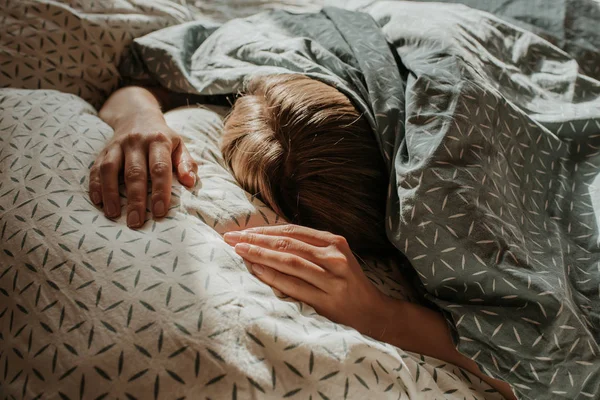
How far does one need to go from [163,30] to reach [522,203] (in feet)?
2.98

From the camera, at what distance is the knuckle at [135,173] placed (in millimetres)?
734

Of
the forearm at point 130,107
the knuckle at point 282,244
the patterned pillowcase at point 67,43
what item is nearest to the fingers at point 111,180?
the forearm at point 130,107

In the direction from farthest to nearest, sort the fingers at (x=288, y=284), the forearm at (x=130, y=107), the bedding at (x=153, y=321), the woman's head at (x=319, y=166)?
the forearm at (x=130, y=107)
the woman's head at (x=319, y=166)
the fingers at (x=288, y=284)
the bedding at (x=153, y=321)

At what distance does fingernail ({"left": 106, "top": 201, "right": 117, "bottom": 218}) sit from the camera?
688mm

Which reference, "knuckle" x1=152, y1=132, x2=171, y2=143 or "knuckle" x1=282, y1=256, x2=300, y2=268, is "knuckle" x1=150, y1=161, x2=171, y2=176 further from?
"knuckle" x1=282, y1=256, x2=300, y2=268

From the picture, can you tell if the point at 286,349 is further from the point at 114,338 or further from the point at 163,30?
the point at 163,30

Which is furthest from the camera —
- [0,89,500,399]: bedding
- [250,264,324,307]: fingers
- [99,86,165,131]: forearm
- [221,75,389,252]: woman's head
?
[99,86,165,131]: forearm

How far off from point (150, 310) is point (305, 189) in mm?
333

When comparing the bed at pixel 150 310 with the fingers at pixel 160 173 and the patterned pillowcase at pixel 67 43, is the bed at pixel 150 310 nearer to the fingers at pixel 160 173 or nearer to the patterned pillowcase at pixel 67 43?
the fingers at pixel 160 173

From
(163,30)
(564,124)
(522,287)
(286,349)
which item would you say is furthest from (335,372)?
(163,30)

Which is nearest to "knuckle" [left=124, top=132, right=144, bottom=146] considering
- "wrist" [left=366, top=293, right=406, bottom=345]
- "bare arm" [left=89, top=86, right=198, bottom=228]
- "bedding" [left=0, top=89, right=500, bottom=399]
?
"bare arm" [left=89, top=86, right=198, bottom=228]

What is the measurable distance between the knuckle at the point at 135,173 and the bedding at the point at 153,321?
0.07m

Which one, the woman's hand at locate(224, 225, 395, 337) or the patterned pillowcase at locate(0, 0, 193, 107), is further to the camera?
the patterned pillowcase at locate(0, 0, 193, 107)

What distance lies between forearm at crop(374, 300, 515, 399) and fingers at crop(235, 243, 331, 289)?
0.13 metres
